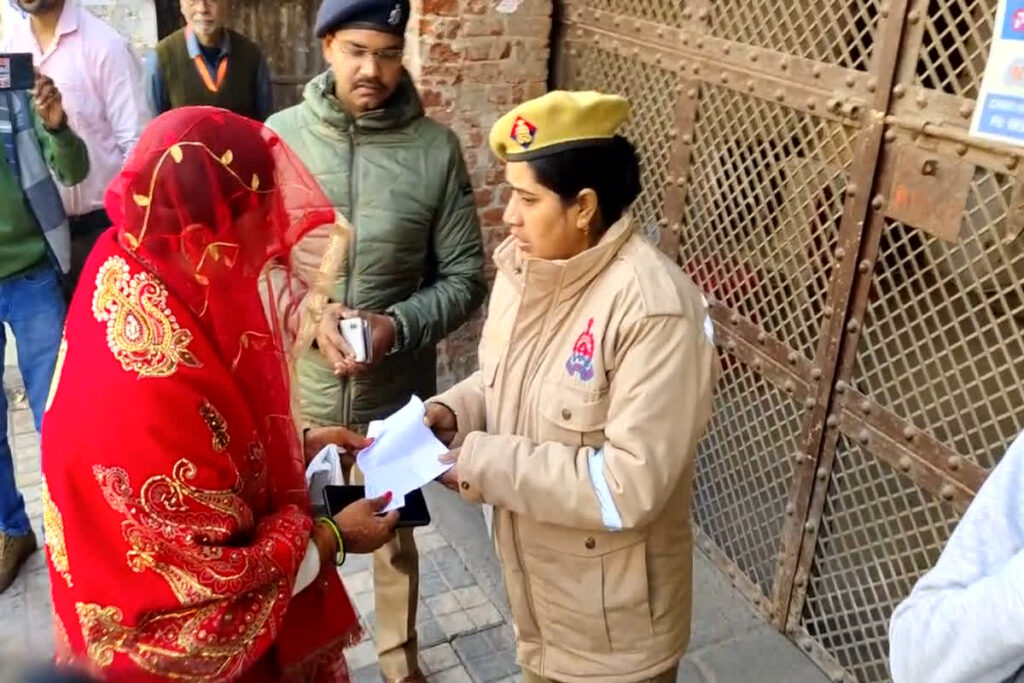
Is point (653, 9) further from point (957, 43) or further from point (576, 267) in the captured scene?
point (576, 267)

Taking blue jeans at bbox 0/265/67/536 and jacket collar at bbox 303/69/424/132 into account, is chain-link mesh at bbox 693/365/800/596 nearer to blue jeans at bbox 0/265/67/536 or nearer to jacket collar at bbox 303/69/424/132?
jacket collar at bbox 303/69/424/132

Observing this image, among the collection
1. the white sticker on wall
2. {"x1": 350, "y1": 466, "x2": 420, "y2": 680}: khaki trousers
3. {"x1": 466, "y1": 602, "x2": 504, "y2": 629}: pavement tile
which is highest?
the white sticker on wall

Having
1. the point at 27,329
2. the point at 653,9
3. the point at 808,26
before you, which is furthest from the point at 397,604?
the point at 653,9

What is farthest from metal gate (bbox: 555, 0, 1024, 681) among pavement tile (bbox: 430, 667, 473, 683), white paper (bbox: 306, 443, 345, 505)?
white paper (bbox: 306, 443, 345, 505)

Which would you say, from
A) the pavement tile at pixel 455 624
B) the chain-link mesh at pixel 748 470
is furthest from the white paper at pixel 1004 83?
the pavement tile at pixel 455 624

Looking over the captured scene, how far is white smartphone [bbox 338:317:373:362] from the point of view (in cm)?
264

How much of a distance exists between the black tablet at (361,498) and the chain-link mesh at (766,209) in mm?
1623

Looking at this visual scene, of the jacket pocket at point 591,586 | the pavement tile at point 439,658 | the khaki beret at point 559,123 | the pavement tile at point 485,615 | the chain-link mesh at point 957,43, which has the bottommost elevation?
the pavement tile at point 485,615

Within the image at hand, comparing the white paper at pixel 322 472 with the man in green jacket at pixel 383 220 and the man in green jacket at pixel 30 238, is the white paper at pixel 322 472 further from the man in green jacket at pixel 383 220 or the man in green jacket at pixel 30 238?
the man in green jacket at pixel 30 238

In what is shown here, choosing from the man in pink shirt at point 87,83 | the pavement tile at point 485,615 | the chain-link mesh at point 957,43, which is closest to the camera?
the chain-link mesh at point 957,43

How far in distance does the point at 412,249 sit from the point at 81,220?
2136 millimetres

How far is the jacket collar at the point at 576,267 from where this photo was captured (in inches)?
76.7

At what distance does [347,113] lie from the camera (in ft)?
9.00

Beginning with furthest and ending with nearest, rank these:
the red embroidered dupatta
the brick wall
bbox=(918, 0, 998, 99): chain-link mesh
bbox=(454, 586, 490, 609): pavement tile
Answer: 1. the brick wall
2. bbox=(454, 586, 490, 609): pavement tile
3. bbox=(918, 0, 998, 99): chain-link mesh
4. the red embroidered dupatta
